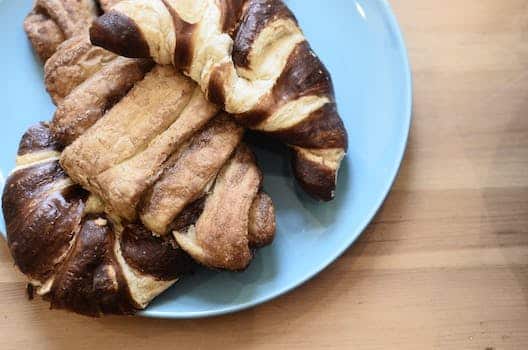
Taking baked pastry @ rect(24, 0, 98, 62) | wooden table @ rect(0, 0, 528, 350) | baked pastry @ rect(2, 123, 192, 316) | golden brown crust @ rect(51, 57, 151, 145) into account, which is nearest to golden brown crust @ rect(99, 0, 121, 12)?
baked pastry @ rect(24, 0, 98, 62)

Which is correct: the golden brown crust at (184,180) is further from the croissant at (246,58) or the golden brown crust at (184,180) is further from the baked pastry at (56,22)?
the baked pastry at (56,22)

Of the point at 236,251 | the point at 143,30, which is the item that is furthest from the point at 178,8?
the point at 236,251

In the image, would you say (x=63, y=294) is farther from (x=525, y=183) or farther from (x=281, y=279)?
(x=525, y=183)

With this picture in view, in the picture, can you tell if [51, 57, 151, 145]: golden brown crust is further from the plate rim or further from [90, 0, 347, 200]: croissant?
the plate rim

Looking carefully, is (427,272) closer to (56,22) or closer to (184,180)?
(184,180)

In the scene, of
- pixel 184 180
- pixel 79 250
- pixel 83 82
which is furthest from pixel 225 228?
pixel 83 82

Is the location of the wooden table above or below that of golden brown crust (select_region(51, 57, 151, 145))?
below

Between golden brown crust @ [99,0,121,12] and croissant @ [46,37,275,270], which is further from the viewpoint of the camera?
golden brown crust @ [99,0,121,12]
